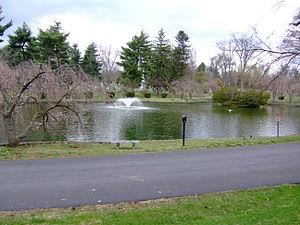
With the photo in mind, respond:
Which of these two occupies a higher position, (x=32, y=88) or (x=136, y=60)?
(x=136, y=60)

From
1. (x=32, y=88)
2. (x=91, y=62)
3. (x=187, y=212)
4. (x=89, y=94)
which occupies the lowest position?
(x=187, y=212)

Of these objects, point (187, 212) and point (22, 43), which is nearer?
point (187, 212)

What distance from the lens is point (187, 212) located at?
5.56 meters

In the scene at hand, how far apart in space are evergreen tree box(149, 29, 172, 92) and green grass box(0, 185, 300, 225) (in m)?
58.8

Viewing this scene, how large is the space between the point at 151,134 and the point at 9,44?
1278 inches

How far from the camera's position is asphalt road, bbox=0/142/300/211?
21.4 feet

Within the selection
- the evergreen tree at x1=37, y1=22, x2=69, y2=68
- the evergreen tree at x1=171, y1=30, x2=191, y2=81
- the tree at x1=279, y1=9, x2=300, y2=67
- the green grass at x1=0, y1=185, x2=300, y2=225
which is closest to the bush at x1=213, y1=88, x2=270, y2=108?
the evergreen tree at x1=171, y1=30, x2=191, y2=81

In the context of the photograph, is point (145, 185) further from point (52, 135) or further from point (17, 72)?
point (52, 135)

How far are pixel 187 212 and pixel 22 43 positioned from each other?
153 feet

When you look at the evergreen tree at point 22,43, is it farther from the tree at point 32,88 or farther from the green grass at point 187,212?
the green grass at point 187,212

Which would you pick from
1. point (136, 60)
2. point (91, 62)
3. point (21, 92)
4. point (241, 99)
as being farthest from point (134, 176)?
point (136, 60)

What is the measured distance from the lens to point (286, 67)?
13703 millimetres

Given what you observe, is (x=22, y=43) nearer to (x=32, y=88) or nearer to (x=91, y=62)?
(x=91, y=62)

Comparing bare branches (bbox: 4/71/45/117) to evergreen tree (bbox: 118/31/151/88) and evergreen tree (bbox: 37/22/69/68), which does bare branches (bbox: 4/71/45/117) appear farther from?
evergreen tree (bbox: 118/31/151/88)
